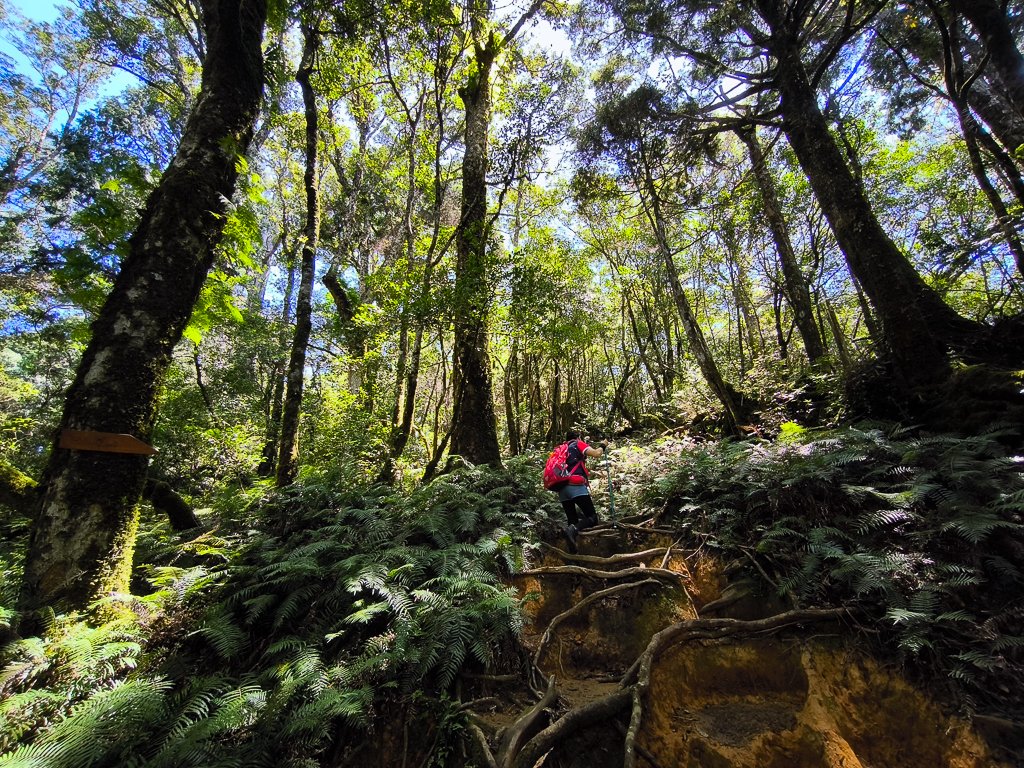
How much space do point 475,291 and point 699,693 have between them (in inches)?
271

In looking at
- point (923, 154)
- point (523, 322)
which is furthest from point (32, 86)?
point (923, 154)

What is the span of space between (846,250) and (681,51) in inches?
251

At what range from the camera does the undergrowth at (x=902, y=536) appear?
Result: 3.04 metres

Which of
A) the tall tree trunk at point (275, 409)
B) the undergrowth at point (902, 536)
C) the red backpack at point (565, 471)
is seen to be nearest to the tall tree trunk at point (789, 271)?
the undergrowth at point (902, 536)

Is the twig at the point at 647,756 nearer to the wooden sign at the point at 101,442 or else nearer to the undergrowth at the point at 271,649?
the undergrowth at the point at 271,649

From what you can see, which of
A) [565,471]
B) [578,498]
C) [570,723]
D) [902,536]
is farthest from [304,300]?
[902,536]

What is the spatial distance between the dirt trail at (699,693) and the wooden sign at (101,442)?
3.60 m

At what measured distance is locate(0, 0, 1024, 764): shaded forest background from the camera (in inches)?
153

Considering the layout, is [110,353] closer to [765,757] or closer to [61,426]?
[61,426]

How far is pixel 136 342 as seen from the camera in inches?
150

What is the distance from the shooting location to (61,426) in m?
3.52

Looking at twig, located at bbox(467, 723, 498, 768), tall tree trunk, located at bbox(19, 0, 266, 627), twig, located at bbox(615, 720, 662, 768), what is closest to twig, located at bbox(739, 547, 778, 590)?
twig, located at bbox(615, 720, 662, 768)

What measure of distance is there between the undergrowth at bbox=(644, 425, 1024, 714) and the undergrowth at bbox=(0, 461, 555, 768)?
2.72 meters

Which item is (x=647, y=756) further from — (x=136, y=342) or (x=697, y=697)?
(x=136, y=342)
